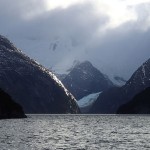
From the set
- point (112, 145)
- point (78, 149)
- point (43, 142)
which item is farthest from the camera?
point (43, 142)

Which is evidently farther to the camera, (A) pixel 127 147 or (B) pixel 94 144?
(B) pixel 94 144

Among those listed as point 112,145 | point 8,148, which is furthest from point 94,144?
point 8,148

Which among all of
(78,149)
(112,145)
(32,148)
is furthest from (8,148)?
(112,145)

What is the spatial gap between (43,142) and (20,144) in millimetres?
7299

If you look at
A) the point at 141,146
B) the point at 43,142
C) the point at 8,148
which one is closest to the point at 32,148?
the point at 8,148

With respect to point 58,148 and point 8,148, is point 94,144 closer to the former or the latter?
point 58,148

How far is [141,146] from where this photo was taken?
99062 mm

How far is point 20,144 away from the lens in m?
103

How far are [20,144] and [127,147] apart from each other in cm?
2201

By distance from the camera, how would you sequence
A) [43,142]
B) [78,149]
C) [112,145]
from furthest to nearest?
1. [43,142]
2. [112,145]
3. [78,149]

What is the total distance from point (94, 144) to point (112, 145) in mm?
4215

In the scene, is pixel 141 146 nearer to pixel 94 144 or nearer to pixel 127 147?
pixel 127 147

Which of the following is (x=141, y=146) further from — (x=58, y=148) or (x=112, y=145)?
(x=58, y=148)

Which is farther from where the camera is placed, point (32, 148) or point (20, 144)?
point (20, 144)
